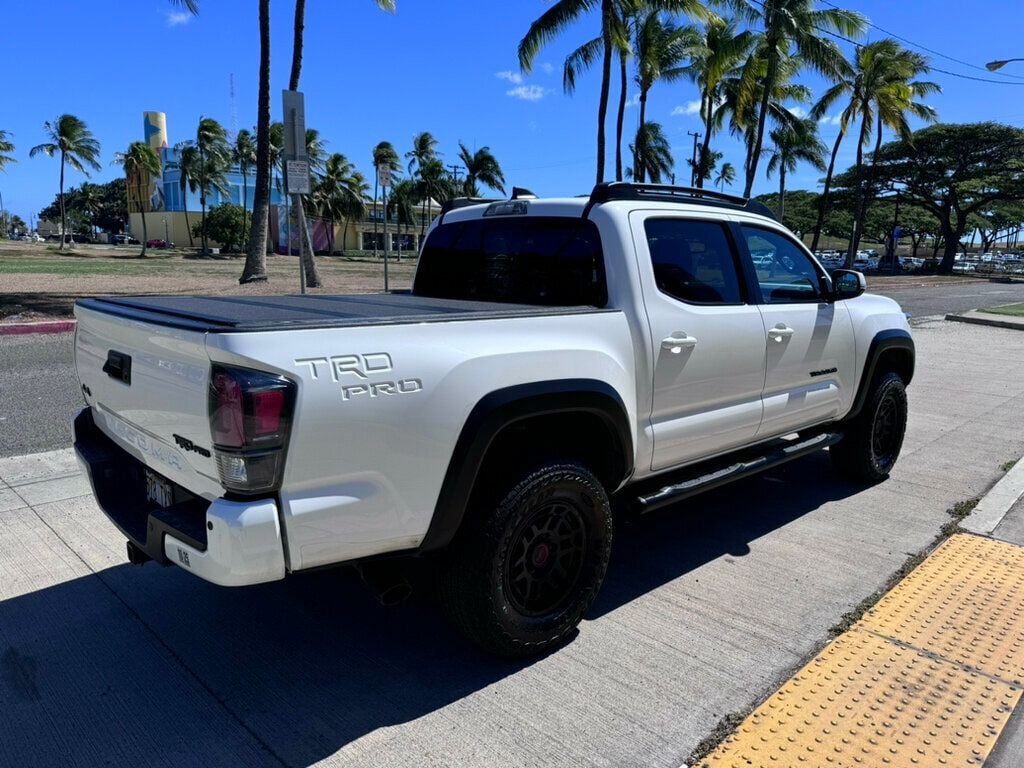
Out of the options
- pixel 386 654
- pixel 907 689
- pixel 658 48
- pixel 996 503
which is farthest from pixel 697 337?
pixel 658 48

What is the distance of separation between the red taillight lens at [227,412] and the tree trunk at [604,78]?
77.5 feet

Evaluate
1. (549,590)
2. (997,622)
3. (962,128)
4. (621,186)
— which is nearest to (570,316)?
(621,186)

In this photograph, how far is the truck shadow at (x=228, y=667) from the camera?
2.57 metres

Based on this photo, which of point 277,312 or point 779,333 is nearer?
point 277,312

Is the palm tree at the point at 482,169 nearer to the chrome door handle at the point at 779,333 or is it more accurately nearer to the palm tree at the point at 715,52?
the palm tree at the point at 715,52

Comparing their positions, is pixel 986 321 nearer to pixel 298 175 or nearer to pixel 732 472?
pixel 298 175

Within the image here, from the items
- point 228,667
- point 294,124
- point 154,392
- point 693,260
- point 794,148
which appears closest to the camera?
point 154,392

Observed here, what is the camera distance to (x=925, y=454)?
20.7ft

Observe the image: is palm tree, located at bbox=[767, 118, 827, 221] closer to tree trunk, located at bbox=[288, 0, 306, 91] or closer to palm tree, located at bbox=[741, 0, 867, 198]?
palm tree, located at bbox=[741, 0, 867, 198]

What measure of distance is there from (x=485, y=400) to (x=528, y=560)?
765mm

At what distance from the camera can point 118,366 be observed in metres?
2.89

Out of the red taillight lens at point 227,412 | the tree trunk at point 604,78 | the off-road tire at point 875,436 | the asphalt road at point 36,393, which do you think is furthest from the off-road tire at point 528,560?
the tree trunk at point 604,78

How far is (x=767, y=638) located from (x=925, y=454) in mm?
3846

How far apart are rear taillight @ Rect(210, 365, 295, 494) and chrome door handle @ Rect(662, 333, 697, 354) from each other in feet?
A: 5.93
